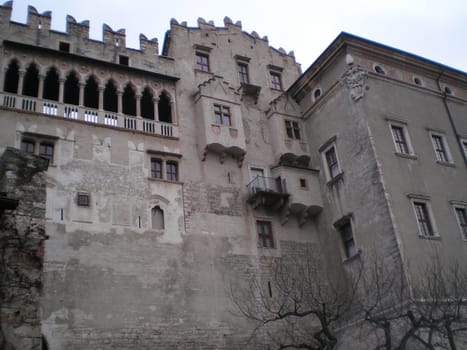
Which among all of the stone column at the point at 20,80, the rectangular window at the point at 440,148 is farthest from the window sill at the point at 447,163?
the stone column at the point at 20,80

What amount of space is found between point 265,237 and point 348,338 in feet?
19.5

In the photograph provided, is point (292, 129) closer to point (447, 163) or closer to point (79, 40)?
point (447, 163)

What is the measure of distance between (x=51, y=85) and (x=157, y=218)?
816cm

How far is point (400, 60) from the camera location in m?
27.8

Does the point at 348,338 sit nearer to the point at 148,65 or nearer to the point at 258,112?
the point at 258,112

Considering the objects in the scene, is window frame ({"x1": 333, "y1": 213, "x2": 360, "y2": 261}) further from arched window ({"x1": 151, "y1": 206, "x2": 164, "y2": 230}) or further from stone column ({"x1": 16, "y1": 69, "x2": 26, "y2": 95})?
stone column ({"x1": 16, "y1": 69, "x2": 26, "y2": 95})

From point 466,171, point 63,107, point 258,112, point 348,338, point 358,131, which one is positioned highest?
point 258,112

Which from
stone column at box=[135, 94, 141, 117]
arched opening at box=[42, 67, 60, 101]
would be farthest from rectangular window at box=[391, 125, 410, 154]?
arched opening at box=[42, 67, 60, 101]

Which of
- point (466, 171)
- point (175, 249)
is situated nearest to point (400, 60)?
point (466, 171)

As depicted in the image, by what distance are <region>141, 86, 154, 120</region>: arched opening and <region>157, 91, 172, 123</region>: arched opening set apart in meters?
0.42

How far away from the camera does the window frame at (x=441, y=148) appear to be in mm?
26242

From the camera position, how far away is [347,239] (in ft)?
82.6

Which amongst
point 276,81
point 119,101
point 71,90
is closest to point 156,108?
point 119,101

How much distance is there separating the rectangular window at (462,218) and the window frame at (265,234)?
8387 millimetres
